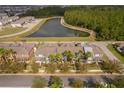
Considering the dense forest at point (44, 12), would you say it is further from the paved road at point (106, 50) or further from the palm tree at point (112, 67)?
the palm tree at point (112, 67)

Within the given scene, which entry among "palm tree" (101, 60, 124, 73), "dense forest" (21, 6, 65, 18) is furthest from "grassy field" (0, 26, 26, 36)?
"palm tree" (101, 60, 124, 73)

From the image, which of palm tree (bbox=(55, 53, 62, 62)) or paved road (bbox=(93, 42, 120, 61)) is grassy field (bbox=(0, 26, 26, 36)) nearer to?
palm tree (bbox=(55, 53, 62, 62))

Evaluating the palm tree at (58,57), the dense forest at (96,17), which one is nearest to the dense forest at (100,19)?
the dense forest at (96,17)

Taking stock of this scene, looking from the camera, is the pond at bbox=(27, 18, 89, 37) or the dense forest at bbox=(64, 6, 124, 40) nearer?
the pond at bbox=(27, 18, 89, 37)
